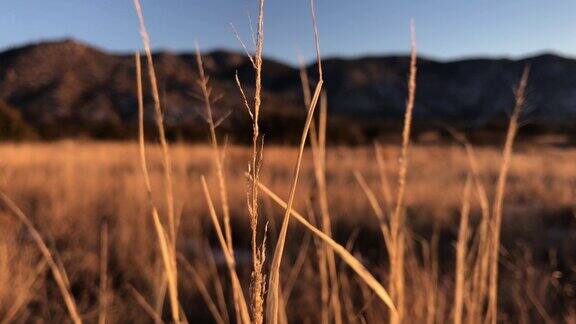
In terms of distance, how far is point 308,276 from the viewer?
2180 mm

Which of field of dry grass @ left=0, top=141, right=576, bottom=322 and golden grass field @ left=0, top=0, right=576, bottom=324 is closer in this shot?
golden grass field @ left=0, top=0, right=576, bottom=324

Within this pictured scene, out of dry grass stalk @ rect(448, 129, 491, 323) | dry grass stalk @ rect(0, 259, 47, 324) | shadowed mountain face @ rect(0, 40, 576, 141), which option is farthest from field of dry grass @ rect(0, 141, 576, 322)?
shadowed mountain face @ rect(0, 40, 576, 141)

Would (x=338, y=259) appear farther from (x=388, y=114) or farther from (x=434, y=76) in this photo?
(x=434, y=76)

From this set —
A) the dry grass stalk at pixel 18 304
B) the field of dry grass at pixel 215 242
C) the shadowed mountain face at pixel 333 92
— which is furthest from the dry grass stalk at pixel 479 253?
the shadowed mountain face at pixel 333 92

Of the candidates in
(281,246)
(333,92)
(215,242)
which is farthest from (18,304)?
(333,92)

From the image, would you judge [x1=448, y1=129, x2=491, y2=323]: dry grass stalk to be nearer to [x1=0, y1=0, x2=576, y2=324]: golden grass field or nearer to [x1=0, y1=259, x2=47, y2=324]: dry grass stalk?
[x1=0, y1=0, x2=576, y2=324]: golden grass field

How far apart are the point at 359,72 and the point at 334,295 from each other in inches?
1774

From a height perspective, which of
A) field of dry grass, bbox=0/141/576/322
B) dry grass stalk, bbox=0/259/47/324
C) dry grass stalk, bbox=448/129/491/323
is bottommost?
field of dry grass, bbox=0/141/576/322

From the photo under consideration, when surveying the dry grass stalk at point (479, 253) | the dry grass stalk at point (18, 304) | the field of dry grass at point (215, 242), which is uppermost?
the dry grass stalk at point (479, 253)

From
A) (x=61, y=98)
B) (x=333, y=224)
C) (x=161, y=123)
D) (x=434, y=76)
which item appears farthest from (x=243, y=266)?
(x=434, y=76)

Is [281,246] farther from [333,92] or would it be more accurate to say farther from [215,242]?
[333,92]

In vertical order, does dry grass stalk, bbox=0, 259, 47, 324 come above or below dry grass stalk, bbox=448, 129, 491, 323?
below

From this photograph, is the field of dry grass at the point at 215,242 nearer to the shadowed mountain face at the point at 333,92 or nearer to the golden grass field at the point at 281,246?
the golden grass field at the point at 281,246

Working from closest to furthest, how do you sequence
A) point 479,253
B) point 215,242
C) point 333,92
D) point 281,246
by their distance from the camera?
point 281,246
point 479,253
point 215,242
point 333,92
